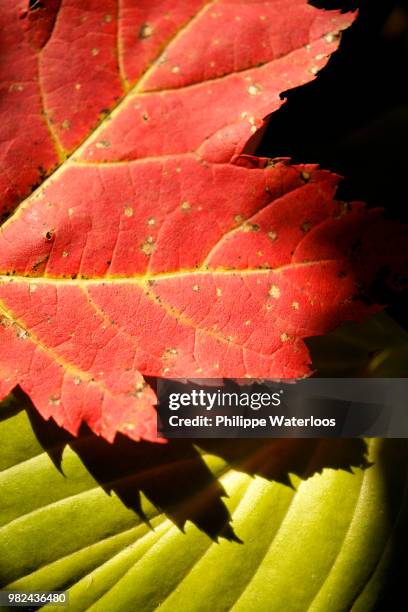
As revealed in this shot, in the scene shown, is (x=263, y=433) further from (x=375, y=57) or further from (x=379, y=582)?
(x=375, y=57)

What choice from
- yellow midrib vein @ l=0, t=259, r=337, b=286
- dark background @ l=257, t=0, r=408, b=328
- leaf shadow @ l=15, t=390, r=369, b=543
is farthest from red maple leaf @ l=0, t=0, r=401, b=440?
dark background @ l=257, t=0, r=408, b=328

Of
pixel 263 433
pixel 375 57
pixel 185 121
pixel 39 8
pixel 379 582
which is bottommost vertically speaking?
pixel 379 582

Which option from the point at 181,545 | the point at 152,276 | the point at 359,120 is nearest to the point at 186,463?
the point at 181,545

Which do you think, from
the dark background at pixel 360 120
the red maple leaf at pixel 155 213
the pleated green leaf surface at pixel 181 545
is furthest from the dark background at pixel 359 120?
the pleated green leaf surface at pixel 181 545

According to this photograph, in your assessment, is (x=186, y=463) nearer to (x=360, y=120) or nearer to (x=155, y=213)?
(x=155, y=213)

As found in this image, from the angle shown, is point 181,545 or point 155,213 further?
point 181,545

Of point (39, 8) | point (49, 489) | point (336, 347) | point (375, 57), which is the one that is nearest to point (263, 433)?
point (336, 347)

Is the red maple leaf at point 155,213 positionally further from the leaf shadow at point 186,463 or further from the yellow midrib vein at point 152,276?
the leaf shadow at point 186,463
